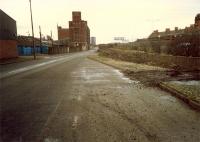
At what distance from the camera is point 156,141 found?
6.14m

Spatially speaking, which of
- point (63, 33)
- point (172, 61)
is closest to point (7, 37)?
point (172, 61)

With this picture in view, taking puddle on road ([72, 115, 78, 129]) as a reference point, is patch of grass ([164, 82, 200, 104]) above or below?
above

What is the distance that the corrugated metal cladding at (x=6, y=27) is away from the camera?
4434cm

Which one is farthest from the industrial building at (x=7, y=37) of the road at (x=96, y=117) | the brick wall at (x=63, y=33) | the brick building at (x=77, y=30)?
the brick wall at (x=63, y=33)

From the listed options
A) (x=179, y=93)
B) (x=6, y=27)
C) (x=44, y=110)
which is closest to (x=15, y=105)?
(x=44, y=110)

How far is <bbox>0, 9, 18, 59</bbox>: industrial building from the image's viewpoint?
44062 millimetres

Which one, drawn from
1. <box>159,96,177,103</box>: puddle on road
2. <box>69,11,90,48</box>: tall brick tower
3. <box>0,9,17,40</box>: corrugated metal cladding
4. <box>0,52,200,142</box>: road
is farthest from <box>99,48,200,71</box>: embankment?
<box>69,11,90,48</box>: tall brick tower

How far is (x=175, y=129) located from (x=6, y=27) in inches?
1741

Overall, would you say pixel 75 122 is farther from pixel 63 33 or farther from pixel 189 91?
pixel 63 33

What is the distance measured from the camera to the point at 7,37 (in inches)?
1838

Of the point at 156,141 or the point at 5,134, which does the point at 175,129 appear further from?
the point at 5,134

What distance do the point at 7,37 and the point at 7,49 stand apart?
2.33 meters

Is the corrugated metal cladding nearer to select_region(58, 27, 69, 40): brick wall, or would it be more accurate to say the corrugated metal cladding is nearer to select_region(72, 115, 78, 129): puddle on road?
select_region(72, 115, 78, 129): puddle on road

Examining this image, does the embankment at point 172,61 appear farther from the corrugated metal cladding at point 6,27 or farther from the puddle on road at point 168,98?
the corrugated metal cladding at point 6,27
